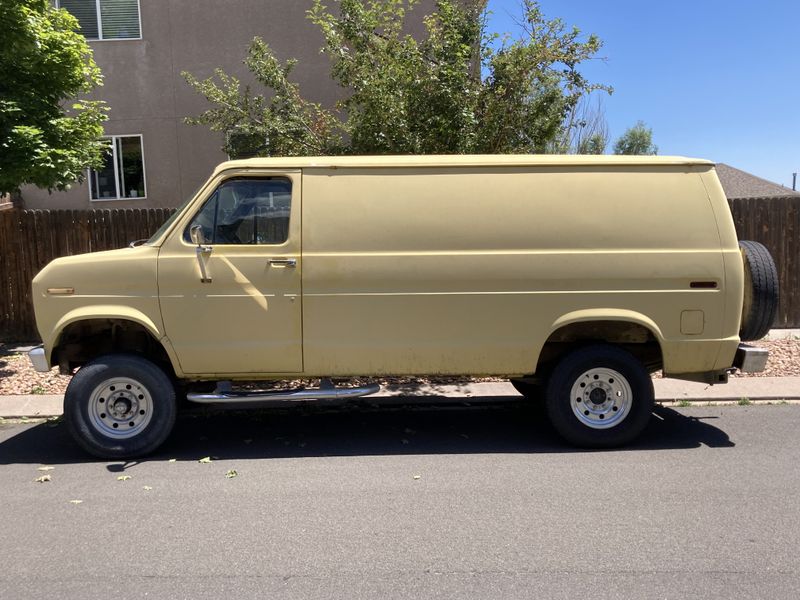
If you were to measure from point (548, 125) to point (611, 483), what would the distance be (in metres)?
5.09

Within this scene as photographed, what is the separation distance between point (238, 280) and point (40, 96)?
466cm

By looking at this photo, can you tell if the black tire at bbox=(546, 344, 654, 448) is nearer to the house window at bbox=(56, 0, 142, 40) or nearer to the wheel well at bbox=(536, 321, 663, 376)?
the wheel well at bbox=(536, 321, 663, 376)

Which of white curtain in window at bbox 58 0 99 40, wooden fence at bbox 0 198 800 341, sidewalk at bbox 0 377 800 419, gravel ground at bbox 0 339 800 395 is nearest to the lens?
sidewalk at bbox 0 377 800 419

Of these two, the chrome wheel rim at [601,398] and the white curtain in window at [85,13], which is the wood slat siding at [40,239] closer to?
the white curtain in window at [85,13]

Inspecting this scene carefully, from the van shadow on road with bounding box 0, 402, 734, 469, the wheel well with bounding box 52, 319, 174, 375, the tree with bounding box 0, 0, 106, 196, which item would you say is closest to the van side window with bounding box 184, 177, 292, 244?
the wheel well with bounding box 52, 319, 174, 375

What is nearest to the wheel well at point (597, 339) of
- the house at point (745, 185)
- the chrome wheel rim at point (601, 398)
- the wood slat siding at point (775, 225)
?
the chrome wheel rim at point (601, 398)

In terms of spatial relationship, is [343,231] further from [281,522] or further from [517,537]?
[517,537]

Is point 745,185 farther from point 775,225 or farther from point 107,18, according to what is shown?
point 107,18

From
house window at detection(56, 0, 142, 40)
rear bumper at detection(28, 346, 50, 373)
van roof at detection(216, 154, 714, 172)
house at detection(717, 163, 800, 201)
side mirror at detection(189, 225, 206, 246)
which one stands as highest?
house window at detection(56, 0, 142, 40)

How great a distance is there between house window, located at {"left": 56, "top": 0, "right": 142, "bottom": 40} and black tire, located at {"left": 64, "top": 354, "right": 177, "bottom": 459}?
Result: 10.4 m

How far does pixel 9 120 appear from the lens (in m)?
7.77

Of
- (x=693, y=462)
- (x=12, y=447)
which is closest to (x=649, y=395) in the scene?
(x=693, y=462)

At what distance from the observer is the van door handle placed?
5.52m

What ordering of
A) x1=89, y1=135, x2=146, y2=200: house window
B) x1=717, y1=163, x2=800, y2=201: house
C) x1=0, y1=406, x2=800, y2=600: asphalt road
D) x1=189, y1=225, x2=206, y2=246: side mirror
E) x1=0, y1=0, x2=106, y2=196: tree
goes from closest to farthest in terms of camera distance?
x1=0, y1=406, x2=800, y2=600: asphalt road → x1=189, y1=225, x2=206, y2=246: side mirror → x1=0, y1=0, x2=106, y2=196: tree → x1=89, y1=135, x2=146, y2=200: house window → x1=717, y1=163, x2=800, y2=201: house
